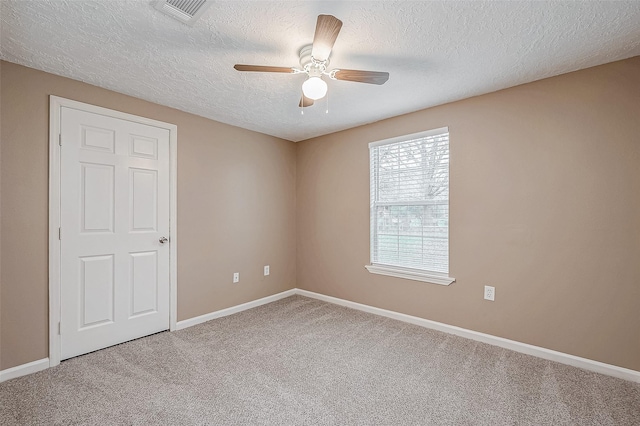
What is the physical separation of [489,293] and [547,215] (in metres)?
0.85

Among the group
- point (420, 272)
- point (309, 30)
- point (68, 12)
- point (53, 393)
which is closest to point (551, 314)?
point (420, 272)

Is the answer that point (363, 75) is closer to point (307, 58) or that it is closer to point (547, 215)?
point (307, 58)

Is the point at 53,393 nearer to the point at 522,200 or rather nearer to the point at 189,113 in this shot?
the point at 189,113

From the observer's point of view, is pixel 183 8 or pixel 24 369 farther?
pixel 24 369

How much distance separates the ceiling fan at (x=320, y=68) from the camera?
1.57 metres

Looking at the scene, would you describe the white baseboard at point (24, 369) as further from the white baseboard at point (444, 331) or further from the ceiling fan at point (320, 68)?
the ceiling fan at point (320, 68)

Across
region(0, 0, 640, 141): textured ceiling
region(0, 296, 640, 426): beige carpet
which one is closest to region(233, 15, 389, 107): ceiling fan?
region(0, 0, 640, 141): textured ceiling

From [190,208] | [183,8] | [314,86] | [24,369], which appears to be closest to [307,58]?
[314,86]

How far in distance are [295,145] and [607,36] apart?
3.42 metres

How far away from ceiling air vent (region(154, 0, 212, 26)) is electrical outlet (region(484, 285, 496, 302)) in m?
3.07

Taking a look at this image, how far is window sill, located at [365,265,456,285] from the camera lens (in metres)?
3.02

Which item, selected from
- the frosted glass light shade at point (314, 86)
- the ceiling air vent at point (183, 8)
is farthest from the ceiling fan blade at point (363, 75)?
the ceiling air vent at point (183, 8)

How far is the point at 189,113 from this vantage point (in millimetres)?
3240

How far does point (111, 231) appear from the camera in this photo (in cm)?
268
